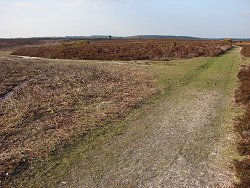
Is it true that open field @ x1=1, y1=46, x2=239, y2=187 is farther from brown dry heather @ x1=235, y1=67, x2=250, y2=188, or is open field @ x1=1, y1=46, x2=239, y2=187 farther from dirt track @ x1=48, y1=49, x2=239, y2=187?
brown dry heather @ x1=235, y1=67, x2=250, y2=188

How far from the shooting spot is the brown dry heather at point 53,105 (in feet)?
36.9

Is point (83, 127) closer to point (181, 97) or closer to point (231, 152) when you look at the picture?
point (231, 152)

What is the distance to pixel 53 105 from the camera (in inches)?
672

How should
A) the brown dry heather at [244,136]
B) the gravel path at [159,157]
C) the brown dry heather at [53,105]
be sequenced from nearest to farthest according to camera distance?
1. the gravel path at [159,157]
2. the brown dry heather at [244,136]
3. the brown dry heather at [53,105]

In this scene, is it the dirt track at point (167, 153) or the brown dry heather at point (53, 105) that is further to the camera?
the brown dry heather at point (53, 105)

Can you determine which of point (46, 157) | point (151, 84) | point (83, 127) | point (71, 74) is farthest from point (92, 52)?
point (46, 157)

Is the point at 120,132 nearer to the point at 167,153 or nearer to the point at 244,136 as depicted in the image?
the point at 167,153

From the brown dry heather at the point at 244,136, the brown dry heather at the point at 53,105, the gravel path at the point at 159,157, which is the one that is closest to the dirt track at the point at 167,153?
the gravel path at the point at 159,157

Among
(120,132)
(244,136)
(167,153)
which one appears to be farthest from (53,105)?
(244,136)

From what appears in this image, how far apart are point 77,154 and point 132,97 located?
29.5ft

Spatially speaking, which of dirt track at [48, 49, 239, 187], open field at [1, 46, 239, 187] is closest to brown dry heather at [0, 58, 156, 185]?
open field at [1, 46, 239, 187]

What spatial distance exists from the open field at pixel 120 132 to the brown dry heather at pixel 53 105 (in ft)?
0.14

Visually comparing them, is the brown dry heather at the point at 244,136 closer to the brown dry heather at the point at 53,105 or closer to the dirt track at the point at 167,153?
the dirt track at the point at 167,153

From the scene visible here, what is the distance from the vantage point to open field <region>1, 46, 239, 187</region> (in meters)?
9.31
